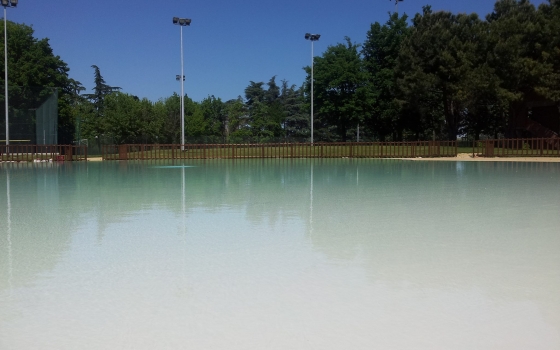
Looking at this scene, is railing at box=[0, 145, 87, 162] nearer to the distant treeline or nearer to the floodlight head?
the distant treeline

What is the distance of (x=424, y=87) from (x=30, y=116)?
30671 millimetres

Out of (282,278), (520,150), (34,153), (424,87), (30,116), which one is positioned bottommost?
(282,278)

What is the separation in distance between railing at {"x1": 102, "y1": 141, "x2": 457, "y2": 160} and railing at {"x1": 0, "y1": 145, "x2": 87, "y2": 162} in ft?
12.9

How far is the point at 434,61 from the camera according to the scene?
147ft

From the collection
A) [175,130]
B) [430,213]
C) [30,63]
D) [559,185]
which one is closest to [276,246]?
[430,213]

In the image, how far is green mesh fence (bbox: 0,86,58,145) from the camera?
35719 mm

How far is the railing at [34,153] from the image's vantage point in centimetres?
3478

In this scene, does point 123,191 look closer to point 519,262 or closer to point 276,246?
point 276,246

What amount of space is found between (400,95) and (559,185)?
34.4 m

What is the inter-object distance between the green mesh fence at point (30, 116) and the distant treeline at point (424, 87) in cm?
927

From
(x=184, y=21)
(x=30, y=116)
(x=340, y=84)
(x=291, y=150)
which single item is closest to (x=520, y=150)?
(x=291, y=150)

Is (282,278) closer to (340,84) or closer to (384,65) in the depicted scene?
(340,84)

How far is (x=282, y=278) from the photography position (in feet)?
15.2

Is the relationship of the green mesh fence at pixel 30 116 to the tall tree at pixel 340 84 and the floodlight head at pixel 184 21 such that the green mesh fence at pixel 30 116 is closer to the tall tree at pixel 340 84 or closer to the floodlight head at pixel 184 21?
the floodlight head at pixel 184 21
